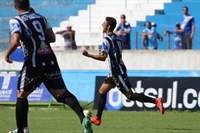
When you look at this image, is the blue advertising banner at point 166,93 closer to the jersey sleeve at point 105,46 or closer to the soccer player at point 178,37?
the soccer player at point 178,37

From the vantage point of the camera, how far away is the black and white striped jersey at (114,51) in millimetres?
12594

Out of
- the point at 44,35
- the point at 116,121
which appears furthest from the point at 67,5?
the point at 44,35

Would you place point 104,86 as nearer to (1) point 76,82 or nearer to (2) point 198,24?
(1) point 76,82

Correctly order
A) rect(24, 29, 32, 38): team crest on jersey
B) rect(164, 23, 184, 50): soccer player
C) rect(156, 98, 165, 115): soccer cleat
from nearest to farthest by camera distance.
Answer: rect(24, 29, 32, 38): team crest on jersey
rect(156, 98, 165, 115): soccer cleat
rect(164, 23, 184, 50): soccer player

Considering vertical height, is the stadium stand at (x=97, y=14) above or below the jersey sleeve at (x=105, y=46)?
below

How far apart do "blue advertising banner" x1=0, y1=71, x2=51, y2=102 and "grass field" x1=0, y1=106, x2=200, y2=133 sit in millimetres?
3053

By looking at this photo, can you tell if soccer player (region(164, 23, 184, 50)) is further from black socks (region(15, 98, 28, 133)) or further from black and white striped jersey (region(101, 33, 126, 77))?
black socks (region(15, 98, 28, 133))

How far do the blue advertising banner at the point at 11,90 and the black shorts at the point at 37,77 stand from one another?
10.2 metres

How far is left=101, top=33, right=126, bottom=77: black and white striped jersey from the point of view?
12.6m

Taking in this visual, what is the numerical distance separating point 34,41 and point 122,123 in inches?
200

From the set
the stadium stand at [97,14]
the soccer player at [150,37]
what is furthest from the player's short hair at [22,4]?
the stadium stand at [97,14]

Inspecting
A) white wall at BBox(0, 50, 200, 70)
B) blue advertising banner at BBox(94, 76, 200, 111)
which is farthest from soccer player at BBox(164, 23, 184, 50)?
blue advertising banner at BBox(94, 76, 200, 111)

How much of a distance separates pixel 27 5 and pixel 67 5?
20.0 m

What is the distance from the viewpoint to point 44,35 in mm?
9258
